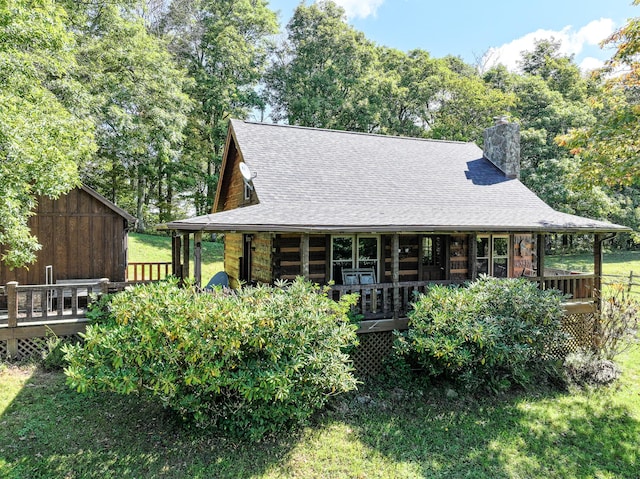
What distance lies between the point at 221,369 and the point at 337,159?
8248 mm

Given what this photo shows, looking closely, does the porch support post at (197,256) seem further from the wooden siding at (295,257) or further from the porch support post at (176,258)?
the porch support post at (176,258)

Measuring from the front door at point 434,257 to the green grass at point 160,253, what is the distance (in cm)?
1023

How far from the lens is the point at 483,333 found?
6.84 meters

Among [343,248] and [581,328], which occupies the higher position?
[343,248]

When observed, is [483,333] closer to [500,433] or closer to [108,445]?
[500,433]

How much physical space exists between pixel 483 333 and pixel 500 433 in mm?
1638

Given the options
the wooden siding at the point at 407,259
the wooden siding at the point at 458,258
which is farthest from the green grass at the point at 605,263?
the wooden siding at the point at 407,259

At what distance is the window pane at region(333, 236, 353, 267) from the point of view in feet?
33.4

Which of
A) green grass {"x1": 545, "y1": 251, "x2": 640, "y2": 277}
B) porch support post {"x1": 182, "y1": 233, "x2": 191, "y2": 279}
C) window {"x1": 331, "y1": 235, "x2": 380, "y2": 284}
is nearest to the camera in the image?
window {"x1": 331, "y1": 235, "x2": 380, "y2": 284}

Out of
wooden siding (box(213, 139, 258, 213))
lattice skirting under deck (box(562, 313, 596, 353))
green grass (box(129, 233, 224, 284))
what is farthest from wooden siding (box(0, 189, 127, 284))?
lattice skirting under deck (box(562, 313, 596, 353))

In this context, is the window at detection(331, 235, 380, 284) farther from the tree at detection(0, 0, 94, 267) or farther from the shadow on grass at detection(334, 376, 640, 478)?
the tree at detection(0, 0, 94, 267)

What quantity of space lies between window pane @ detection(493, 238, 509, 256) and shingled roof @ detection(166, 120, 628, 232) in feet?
3.74

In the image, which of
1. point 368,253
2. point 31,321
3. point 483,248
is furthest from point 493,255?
point 31,321

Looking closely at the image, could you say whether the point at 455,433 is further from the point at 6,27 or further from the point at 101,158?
the point at 101,158
